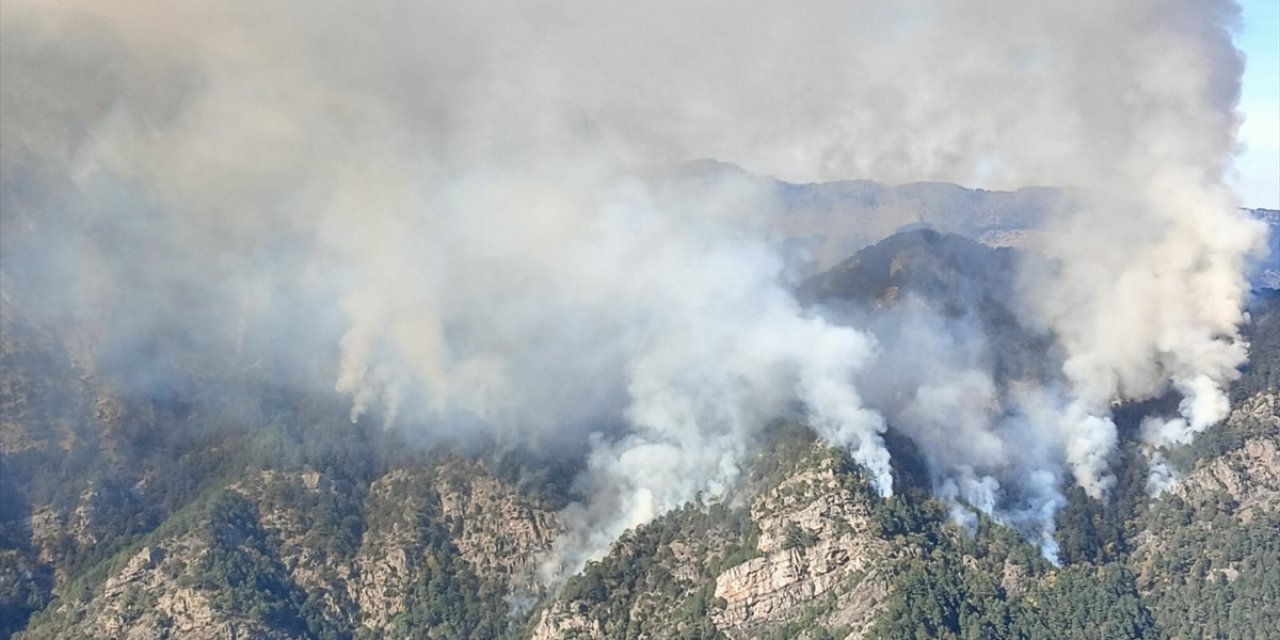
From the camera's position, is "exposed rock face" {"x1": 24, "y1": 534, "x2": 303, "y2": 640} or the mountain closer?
the mountain

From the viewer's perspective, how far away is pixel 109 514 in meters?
194

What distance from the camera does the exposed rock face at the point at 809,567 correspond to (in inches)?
6491

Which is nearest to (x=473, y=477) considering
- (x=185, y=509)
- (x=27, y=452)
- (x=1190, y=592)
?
(x=185, y=509)

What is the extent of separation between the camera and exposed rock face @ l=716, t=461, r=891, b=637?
541 ft

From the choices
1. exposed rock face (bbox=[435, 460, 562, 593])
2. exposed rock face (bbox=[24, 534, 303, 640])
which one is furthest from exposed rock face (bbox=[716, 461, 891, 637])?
exposed rock face (bbox=[24, 534, 303, 640])

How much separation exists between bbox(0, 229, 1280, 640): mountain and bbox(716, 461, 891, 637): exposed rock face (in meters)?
0.23

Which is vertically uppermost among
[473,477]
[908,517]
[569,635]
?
[473,477]

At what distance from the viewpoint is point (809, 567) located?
169 metres

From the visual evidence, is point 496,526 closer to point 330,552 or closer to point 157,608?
point 330,552

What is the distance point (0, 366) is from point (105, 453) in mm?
16555

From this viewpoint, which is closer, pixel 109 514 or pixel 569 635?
pixel 569 635

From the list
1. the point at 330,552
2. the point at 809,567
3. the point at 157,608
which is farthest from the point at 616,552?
the point at 157,608

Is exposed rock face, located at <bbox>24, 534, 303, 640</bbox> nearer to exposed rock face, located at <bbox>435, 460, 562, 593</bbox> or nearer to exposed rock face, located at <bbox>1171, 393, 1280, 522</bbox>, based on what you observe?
exposed rock face, located at <bbox>435, 460, 562, 593</bbox>

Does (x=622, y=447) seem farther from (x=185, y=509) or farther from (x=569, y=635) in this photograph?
(x=185, y=509)
